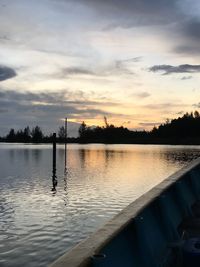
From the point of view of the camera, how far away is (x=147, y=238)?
6574 millimetres

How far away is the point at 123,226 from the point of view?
5.79 meters

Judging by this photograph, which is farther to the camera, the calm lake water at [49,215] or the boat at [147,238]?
the calm lake water at [49,215]

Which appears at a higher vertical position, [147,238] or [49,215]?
[147,238]

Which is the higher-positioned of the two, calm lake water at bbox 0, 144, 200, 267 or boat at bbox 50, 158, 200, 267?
boat at bbox 50, 158, 200, 267

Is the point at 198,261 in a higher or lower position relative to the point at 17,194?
higher

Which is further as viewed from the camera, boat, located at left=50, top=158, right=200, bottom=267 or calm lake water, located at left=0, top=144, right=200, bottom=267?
calm lake water, located at left=0, top=144, right=200, bottom=267

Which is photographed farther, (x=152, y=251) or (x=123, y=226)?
(x=152, y=251)

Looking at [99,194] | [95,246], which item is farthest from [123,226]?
[99,194]

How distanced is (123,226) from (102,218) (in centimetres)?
1371

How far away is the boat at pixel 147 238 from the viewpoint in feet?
15.3

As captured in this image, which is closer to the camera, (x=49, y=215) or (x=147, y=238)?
(x=147, y=238)

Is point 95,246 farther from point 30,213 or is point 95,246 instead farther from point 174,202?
point 30,213

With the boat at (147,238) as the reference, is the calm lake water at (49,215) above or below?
below

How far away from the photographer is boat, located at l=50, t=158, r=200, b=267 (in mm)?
4668
